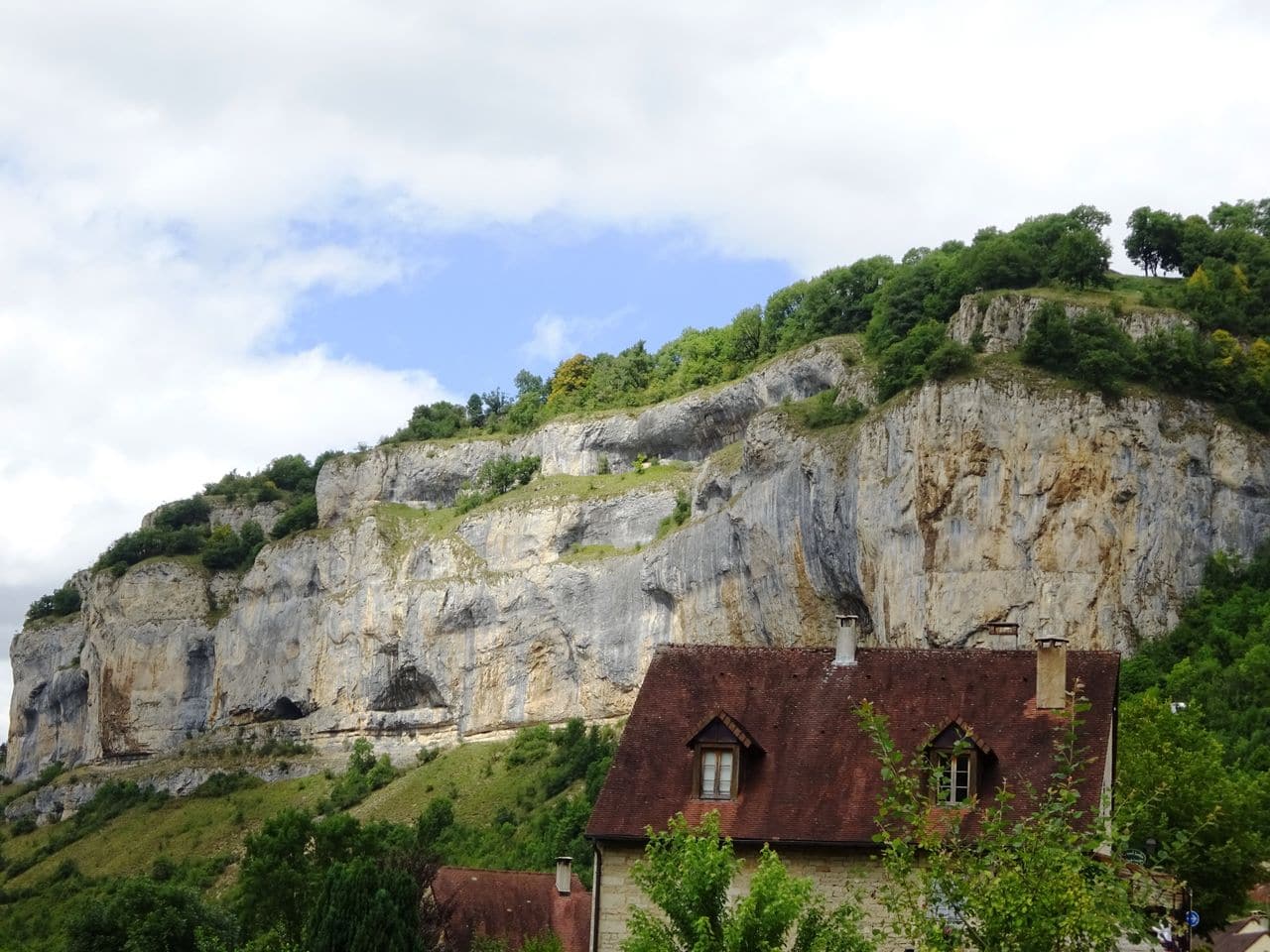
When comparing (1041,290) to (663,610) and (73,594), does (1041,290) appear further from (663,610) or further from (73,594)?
(73,594)

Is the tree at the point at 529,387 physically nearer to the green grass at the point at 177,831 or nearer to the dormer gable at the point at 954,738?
the green grass at the point at 177,831

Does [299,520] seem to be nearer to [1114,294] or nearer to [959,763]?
[1114,294]

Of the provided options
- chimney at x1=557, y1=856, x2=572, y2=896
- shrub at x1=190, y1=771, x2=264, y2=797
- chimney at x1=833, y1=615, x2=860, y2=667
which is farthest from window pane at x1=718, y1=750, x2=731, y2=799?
shrub at x1=190, y1=771, x2=264, y2=797

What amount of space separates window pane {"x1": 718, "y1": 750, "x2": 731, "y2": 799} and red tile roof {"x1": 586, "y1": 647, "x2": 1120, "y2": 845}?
0.25m

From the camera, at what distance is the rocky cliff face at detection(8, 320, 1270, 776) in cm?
8481

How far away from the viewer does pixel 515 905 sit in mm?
50531

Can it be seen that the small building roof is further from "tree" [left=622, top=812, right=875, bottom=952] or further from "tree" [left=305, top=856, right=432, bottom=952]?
"tree" [left=622, top=812, right=875, bottom=952]

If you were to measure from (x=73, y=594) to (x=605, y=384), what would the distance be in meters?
56.9

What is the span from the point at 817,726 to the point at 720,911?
8.04 meters

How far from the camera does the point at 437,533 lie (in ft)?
437

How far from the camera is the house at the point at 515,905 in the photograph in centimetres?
4878

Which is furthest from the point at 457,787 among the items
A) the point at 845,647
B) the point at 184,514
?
the point at 845,647

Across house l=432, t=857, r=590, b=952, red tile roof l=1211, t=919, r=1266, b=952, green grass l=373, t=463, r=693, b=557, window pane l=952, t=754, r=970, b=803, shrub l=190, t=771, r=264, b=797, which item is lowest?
red tile roof l=1211, t=919, r=1266, b=952

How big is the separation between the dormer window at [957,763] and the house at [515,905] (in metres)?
17.2
